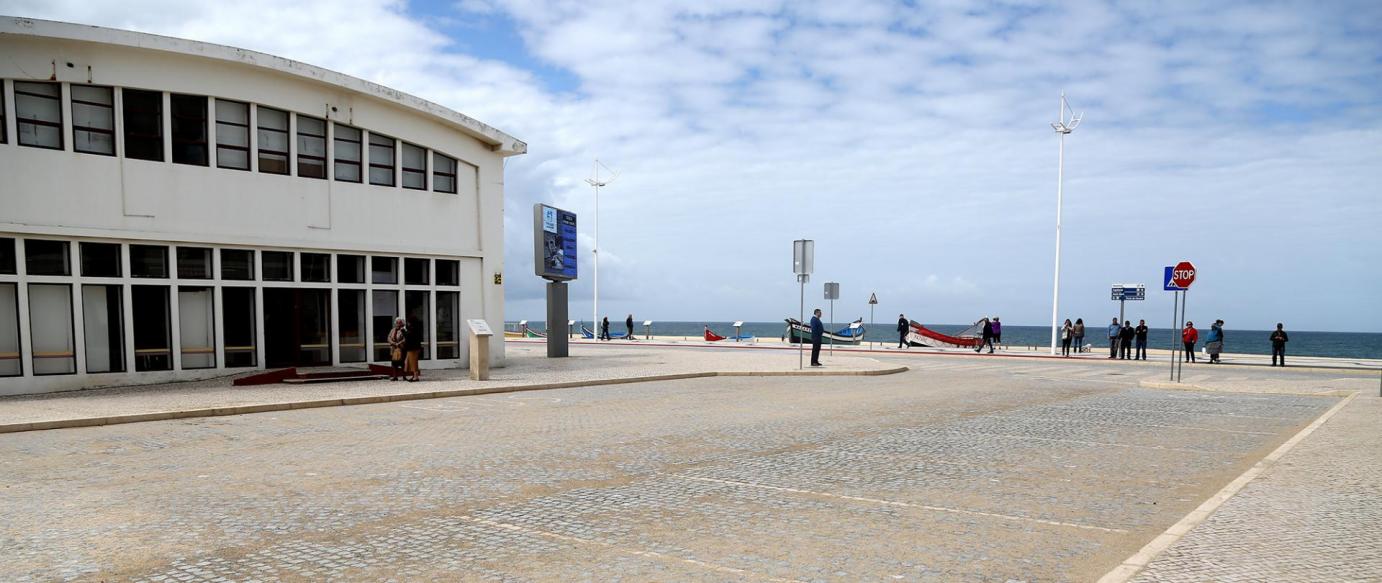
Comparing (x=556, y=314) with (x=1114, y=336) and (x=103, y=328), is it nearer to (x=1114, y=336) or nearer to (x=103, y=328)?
(x=103, y=328)

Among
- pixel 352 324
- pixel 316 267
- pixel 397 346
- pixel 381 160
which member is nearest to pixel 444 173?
pixel 381 160

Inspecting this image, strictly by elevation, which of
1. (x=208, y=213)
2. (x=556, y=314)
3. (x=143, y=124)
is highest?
(x=143, y=124)

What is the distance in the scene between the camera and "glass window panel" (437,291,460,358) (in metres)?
22.1

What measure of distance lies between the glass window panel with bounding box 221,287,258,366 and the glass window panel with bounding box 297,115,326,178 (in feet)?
9.85

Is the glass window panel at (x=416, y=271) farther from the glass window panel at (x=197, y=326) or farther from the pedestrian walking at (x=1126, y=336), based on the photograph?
the pedestrian walking at (x=1126, y=336)

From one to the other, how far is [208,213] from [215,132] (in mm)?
1719

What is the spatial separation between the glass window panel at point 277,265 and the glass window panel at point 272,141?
1.80 m

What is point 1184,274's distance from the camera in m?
19.8

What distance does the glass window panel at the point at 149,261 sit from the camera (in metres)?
16.7

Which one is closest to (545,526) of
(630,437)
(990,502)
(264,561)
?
(264,561)

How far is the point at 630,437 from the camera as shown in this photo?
10.4 meters

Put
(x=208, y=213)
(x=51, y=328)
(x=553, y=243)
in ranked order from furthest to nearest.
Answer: (x=553, y=243)
(x=208, y=213)
(x=51, y=328)

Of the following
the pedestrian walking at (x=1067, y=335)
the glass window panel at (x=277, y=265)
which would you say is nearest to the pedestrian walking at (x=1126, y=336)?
the pedestrian walking at (x=1067, y=335)

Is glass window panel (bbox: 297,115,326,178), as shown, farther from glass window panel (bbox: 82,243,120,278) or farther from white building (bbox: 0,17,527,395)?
glass window panel (bbox: 82,243,120,278)
